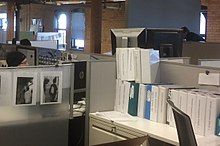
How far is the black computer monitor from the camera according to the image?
12.5ft

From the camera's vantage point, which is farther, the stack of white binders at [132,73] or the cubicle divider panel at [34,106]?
the stack of white binders at [132,73]

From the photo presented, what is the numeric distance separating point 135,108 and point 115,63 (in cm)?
46

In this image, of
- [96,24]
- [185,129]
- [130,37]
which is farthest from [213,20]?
[185,129]

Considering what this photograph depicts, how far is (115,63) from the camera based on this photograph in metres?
3.40

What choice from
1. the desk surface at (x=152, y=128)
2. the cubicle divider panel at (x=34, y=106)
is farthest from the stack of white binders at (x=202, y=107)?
the cubicle divider panel at (x=34, y=106)

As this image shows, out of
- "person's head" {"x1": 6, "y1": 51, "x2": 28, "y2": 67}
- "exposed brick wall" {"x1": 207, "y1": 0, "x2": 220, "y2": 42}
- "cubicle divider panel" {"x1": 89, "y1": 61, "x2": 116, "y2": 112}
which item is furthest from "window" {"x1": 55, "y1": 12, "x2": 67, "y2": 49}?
"cubicle divider panel" {"x1": 89, "y1": 61, "x2": 116, "y2": 112}

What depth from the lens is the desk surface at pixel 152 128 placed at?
8.13 ft

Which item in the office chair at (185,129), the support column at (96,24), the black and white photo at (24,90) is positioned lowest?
the office chair at (185,129)

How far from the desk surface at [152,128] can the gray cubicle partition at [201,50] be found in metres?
2.97

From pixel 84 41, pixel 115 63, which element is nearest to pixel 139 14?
pixel 115 63

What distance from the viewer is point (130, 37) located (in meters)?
3.74

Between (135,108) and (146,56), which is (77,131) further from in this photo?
(146,56)

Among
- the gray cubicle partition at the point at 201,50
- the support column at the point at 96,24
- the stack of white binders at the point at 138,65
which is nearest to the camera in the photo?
the stack of white binders at the point at 138,65

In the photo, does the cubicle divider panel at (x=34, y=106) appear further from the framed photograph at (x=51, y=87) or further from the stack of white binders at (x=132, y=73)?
the stack of white binders at (x=132, y=73)
